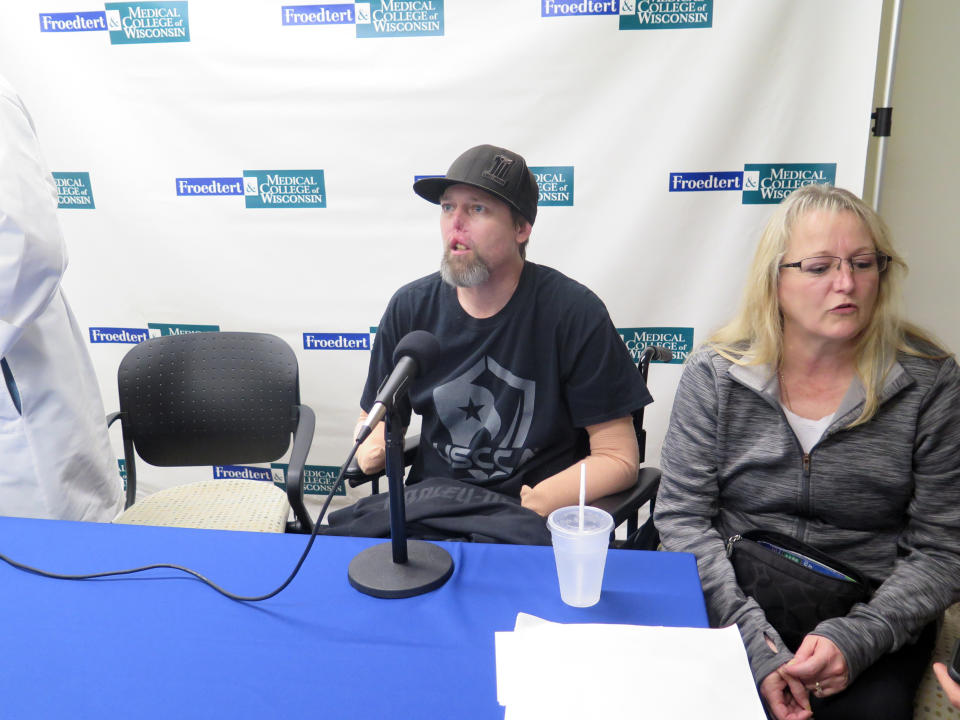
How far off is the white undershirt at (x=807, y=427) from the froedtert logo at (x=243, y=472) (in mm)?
2126

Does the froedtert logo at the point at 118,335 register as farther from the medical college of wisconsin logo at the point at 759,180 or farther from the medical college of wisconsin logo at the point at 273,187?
the medical college of wisconsin logo at the point at 759,180

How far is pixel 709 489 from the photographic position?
1.34 metres

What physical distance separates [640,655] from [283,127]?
7.16ft

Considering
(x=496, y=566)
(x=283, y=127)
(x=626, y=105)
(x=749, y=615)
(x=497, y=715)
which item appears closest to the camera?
(x=497, y=715)

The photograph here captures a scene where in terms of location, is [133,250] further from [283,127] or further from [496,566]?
[496,566]

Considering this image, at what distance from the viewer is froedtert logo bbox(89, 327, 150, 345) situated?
2.67 m

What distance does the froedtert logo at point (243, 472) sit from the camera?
2.79m

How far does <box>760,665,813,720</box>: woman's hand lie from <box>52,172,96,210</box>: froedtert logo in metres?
2.66

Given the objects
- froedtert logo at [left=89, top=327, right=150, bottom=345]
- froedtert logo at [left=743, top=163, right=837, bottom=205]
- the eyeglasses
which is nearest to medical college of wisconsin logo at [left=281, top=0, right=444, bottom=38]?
froedtert logo at [left=743, top=163, right=837, bottom=205]

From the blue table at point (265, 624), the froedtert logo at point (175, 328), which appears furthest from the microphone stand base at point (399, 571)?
the froedtert logo at point (175, 328)

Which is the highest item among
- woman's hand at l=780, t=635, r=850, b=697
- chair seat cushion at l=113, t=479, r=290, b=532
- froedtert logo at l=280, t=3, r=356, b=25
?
froedtert logo at l=280, t=3, r=356, b=25

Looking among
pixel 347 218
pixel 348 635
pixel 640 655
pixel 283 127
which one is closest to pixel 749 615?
pixel 640 655

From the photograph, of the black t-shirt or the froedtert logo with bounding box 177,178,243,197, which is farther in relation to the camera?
the froedtert logo with bounding box 177,178,243,197

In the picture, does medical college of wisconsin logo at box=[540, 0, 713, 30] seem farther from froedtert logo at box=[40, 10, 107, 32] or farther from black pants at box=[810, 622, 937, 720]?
black pants at box=[810, 622, 937, 720]
